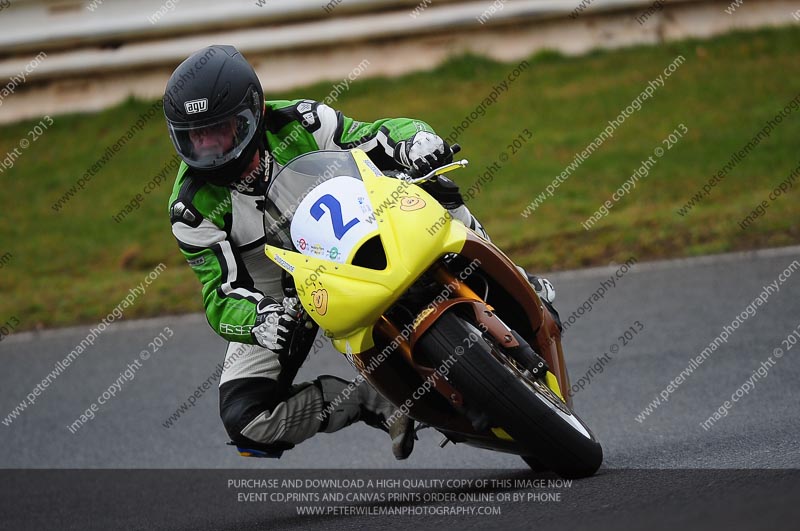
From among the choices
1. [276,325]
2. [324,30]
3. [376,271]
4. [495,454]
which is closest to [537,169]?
[324,30]

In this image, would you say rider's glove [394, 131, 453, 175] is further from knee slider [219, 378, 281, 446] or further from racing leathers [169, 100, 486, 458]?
knee slider [219, 378, 281, 446]

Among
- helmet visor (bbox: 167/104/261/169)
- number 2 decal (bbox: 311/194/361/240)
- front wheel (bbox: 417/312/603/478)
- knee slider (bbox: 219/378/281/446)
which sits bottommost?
knee slider (bbox: 219/378/281/446)

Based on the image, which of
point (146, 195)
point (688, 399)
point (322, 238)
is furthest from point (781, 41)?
point (322, 238)

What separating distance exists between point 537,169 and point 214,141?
25.0 feet

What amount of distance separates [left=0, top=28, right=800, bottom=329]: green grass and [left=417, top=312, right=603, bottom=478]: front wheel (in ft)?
17.5

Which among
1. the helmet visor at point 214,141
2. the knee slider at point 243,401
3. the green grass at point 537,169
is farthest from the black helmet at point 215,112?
the green grass at point 537,169

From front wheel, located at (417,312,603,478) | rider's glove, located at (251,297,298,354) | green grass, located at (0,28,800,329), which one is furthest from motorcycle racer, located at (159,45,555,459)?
green grass, located at (0,28,800,329)

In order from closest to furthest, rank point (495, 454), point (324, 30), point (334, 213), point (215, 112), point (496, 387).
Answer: point (496, 387)
point (334, 213)
point (215, 112)
point (495, 454)
point (324, 30)

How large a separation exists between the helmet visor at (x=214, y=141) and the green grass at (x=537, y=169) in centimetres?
517

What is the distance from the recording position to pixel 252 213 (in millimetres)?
4785

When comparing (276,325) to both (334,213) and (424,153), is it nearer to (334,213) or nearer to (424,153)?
(334,213)

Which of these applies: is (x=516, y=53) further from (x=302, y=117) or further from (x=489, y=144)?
(x=302, y=117)

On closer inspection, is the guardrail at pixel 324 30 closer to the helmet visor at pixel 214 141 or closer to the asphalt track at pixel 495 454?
the asphalt track at pixel 495 454

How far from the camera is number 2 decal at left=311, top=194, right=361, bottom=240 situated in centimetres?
397
